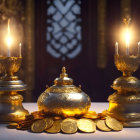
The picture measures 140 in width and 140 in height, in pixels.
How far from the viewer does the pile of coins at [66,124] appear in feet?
3.39

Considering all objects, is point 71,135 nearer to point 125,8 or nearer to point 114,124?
point 114,124

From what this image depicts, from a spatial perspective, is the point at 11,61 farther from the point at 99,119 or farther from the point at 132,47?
the point at 132,47

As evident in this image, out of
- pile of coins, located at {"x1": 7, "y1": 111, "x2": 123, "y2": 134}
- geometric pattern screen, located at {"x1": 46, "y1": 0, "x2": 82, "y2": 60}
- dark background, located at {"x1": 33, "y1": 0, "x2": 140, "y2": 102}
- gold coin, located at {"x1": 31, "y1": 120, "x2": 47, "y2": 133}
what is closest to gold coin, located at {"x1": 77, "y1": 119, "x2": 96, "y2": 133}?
pile of coins, located at {"x1": 7, "y1": 111, "x2": 123, "y2": 134}

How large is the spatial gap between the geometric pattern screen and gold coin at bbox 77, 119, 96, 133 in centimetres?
275

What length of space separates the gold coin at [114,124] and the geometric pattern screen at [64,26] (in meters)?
2.75

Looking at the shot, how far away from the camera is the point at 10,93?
4.05 ft

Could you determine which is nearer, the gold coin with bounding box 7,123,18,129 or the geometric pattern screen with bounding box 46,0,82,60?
the gold coin with bounding box 7,123,18,129

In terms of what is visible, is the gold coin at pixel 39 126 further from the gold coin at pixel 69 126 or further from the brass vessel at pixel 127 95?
the brass vessel at pixel 127 95

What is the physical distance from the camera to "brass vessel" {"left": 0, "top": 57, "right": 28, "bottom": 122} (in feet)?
3.95

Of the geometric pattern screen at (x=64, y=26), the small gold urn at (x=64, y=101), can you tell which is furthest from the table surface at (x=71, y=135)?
the geometric pattern screen at (x=64, y=26)

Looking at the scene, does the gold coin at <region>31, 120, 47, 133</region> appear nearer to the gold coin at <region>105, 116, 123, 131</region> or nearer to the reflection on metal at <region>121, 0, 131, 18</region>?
the gold coin at <region>105, 116, 123, 131</region>

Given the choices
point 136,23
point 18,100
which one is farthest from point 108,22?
point 18,100

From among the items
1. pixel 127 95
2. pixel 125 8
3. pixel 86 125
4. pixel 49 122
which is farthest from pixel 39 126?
pixel 125 8

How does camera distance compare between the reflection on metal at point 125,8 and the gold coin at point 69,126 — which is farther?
the reflection on metal at point 125,8
